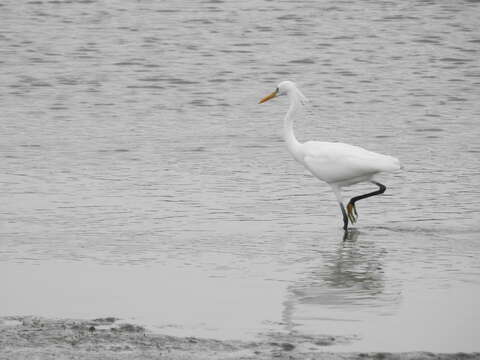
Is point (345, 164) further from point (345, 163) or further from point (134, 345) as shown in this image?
point (134, 345)

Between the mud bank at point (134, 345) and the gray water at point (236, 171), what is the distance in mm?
262

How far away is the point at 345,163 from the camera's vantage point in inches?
428

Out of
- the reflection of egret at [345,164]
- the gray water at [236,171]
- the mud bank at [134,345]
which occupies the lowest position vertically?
the gray water at [236,171]

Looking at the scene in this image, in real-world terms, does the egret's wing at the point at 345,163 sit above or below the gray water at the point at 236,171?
above

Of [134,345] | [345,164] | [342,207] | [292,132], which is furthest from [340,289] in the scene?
[292,132]

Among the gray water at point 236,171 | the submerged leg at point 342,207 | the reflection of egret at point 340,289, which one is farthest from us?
the submerged leg at point 342,207

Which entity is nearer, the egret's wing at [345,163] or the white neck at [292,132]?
the egret's wing at [345,163]

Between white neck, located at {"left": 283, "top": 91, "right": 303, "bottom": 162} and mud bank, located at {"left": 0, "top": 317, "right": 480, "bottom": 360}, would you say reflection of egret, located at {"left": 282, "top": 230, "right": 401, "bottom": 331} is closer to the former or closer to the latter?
mud bank, located at {"left": 0, "top": 317, "right": 480, "bottom": 360}

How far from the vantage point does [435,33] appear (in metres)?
23.7

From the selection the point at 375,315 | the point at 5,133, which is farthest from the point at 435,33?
the point at 375,315

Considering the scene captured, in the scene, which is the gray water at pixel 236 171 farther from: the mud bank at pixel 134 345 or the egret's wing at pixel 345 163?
the egret's wing at pixel 345 163

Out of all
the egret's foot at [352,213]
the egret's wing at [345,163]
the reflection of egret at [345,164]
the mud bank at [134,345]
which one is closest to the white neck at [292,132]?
the reflection of egret at [345,164]

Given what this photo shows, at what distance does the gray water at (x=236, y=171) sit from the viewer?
7.85 meters

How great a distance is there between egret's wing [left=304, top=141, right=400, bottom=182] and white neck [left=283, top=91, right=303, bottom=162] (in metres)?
0.33
